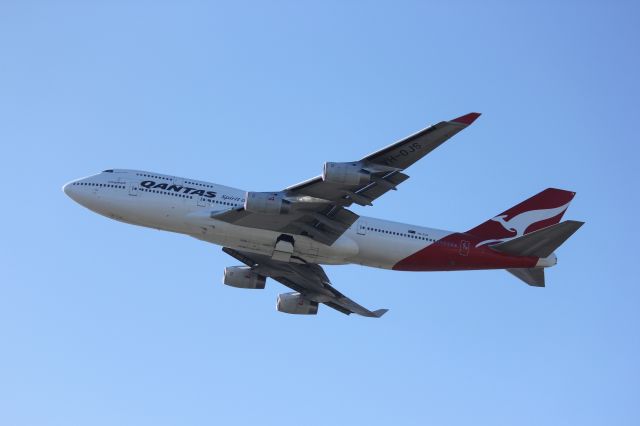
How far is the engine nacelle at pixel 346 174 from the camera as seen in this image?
4044cm

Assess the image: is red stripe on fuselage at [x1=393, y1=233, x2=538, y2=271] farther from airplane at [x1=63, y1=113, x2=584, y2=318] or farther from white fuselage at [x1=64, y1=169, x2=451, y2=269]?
white fuselage at [x1=64, y1=169, x2=451, y2=269]

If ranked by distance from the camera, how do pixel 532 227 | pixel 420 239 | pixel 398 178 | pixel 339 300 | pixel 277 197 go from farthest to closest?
1. pixel 339 300
2. pixel 532 227
3. pixel 420 239
4. pixel 277 197
5. pixel 398 178

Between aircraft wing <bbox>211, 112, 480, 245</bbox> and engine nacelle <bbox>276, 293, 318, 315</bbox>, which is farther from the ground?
aircraft wing <bbox>211, 112, 480, 245</bbox>

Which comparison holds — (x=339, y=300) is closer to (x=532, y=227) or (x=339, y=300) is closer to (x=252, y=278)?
(x=252, y=278)

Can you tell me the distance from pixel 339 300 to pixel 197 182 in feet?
41.3

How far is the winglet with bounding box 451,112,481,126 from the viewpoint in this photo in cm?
3744

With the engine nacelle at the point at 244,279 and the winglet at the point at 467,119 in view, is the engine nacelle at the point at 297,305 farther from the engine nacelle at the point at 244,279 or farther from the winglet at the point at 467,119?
the winglet at the point at 467,119

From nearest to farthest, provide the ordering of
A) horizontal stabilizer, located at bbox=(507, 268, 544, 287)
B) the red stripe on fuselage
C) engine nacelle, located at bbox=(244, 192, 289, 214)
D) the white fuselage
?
engine nacelle, located at bbox=(244, 192, 289, 214) < the white fuselage < the red stripe on fuselage < horizontal stabilizer, located at bbox=(507, 268, 544, 287)

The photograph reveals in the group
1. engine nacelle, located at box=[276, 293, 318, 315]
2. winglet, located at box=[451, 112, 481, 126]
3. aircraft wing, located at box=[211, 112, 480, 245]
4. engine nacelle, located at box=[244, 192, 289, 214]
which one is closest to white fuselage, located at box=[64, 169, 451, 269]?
aircraft wing, located at box=[211, 112, 480, 245]

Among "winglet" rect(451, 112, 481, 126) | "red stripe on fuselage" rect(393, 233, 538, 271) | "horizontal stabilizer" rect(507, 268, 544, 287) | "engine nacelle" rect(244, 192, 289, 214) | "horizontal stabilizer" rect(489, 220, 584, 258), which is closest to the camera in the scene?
"winglet" rect(451, 112, 481, 126)

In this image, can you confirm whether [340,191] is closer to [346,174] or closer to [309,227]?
[346,174]

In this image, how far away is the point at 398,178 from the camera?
41.0 metres

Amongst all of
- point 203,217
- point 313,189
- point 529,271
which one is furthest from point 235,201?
point 529,271

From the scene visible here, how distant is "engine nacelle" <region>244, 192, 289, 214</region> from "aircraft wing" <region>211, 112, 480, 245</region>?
0.16ft
